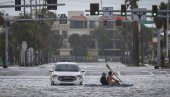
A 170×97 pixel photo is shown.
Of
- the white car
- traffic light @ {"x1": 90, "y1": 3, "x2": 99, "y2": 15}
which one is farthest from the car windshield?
traffic light @ {"x1": 90, "y1": 3, "x2": 99, "y2": 15}

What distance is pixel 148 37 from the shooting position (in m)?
186

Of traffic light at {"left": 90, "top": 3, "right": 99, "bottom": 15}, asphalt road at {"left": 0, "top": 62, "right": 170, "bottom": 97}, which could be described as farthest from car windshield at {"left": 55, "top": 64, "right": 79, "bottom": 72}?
traffic light at {"left": 90, "top": 3, "right": 99, "bottom": 15}

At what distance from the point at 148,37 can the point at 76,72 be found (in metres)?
145

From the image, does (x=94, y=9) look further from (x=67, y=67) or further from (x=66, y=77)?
(x=66, y=77)

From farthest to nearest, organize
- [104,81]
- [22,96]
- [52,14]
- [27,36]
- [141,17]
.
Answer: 1. [52,14]
2. [27,36]
3. [141,17]
4. [104,81]
5. [22,96]

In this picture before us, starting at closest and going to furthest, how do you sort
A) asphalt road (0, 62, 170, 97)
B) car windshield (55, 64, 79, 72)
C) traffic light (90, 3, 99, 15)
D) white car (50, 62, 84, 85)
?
asphalt road (0, 62, 170, 97)
white car (50, 62, 84, 85)
car windshield (55, 64, 79, 72)
traffic light (90, 3, 99, 15)

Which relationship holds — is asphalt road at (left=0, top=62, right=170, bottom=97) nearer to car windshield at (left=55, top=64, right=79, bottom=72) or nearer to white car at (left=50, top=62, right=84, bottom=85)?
white car at (left=50, top=62, right=84, bottom=85)

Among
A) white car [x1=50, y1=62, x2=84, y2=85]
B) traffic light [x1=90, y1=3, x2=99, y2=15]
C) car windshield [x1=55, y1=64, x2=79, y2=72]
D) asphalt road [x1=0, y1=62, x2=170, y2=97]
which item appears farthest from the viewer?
traffic light [x1=90, y1=3, x2=99, y2=15]

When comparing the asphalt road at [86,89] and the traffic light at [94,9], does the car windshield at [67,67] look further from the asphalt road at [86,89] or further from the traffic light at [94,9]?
the traffic light at [94,9]

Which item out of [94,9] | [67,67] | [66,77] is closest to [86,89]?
[66,77]

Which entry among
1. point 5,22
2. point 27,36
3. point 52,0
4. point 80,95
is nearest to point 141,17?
point 5,22

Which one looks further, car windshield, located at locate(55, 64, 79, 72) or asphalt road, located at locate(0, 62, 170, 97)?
car windshield, located at locate(55, 64, 79, 72)

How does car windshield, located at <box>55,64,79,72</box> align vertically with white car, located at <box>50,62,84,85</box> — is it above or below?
above

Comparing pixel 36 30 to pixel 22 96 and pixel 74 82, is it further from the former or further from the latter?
pixel 22 96
